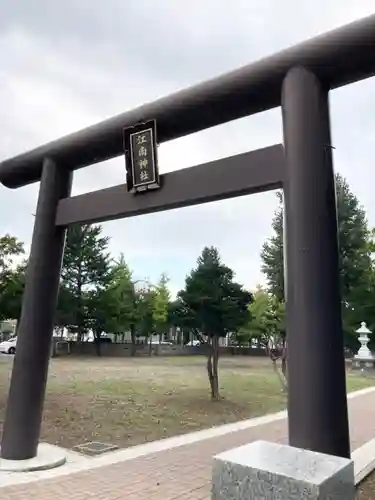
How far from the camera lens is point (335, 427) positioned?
3.71 m

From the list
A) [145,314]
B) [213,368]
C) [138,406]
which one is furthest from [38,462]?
[145,314]

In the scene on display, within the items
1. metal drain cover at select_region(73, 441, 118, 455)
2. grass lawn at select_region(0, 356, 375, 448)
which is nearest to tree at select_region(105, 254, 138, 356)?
grass lawn at select_region(0, 356, 375, 448)

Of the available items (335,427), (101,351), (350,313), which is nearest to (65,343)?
(101,351)

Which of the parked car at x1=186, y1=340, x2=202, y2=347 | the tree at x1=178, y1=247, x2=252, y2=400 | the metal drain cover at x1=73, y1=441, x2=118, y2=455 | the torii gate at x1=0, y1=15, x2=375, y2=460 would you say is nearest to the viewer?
the torii gate at x1=0, y1=15, x2=375, y2=460

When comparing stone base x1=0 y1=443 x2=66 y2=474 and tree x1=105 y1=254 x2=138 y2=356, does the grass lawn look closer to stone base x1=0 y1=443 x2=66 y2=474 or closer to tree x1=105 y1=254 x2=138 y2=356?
stone base x1=0 y1=443 x2=66 y2=474

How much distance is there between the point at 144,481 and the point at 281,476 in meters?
2.62

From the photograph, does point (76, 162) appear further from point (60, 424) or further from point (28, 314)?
point (60, 424)

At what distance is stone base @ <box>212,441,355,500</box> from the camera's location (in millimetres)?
2549

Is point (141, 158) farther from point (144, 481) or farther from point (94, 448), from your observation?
point (94, 448)

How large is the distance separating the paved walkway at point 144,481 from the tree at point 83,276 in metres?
25.0

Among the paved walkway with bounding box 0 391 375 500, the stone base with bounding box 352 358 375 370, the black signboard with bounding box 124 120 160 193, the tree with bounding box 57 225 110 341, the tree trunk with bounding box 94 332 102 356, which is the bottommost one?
the paved walkway with bounding box 0 391 375 500

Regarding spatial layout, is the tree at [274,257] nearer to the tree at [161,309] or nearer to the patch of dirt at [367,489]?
the tree at [161,309]

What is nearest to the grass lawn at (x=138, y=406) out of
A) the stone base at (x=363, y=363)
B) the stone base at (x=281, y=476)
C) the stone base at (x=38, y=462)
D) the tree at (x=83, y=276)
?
the stone base at (x=38, y=462)

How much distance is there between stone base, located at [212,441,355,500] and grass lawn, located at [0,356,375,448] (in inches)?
160
